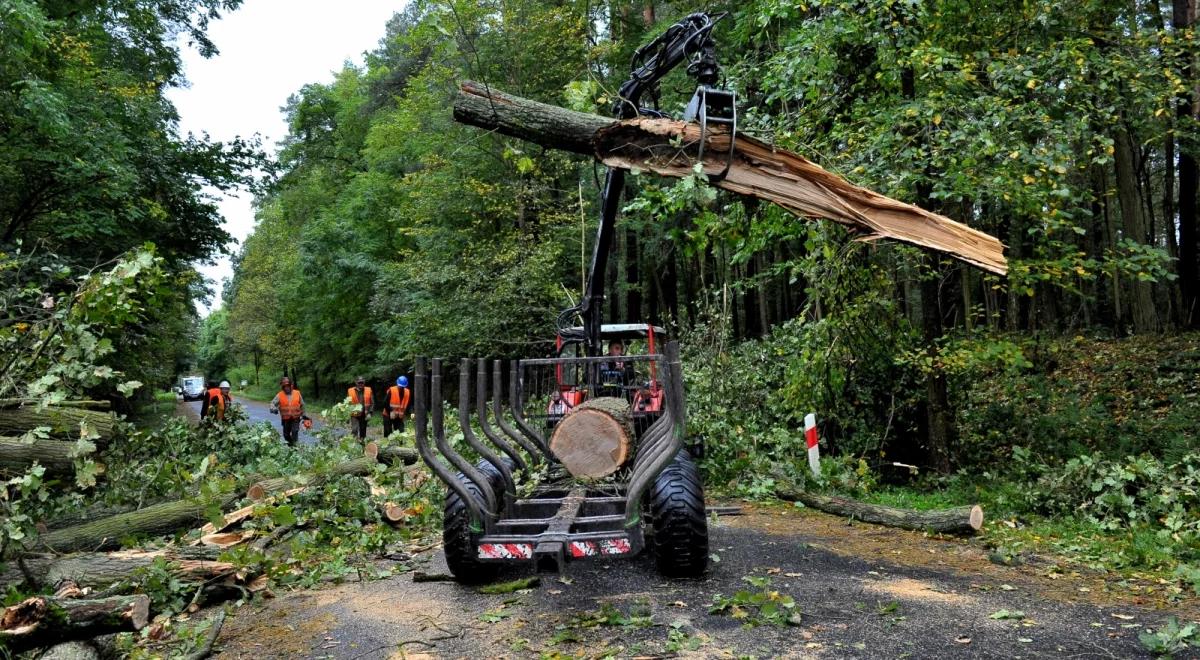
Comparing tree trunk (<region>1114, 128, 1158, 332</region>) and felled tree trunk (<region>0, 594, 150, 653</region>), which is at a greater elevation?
tree trunk (<region>1114, 128, 1158, 332</region>)

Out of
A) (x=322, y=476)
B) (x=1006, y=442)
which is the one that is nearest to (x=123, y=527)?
(x=322, y=476)

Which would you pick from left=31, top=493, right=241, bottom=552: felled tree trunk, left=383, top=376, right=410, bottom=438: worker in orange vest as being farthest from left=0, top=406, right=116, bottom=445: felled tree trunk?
left=383, top=376, right=410, bottom=438: worker in orange vest

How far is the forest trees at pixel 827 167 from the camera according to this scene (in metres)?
7.59

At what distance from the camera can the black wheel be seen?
5230 millimetres

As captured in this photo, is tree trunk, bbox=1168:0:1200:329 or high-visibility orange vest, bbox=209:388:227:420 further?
tree trunk, bbox=1168:0:1200:329

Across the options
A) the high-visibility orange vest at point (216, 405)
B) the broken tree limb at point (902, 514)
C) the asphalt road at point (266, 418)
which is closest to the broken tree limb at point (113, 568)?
the broken tree limb at point (902, 514)

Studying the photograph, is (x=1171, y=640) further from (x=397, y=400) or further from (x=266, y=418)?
(x=266, y=418)

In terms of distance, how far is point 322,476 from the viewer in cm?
853

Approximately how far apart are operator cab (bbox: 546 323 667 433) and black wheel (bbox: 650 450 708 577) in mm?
972

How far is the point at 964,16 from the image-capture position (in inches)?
381

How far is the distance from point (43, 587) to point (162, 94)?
18.1 metres

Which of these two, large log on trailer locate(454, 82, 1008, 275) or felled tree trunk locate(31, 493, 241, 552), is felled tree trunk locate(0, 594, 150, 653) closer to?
felled tree trunk locate(31, 493, 241, 552)

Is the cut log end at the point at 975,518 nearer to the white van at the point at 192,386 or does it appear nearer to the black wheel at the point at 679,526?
the black wheel at the point at 679,526

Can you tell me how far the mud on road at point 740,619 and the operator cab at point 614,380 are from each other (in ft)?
4.61
